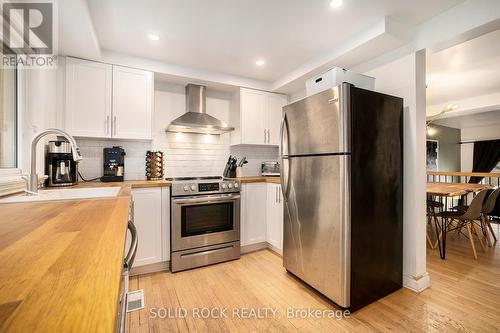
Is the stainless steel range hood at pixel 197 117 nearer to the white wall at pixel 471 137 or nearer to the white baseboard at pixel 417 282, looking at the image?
the white baseboard at pixel 417 282

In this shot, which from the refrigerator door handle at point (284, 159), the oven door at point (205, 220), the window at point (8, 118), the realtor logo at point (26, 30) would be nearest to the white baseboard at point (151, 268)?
the oven door at point (205, 220)

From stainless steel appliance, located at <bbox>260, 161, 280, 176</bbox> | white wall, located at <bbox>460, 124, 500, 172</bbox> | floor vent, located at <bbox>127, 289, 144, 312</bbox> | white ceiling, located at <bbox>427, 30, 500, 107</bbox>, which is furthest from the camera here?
white wall, located at <bbox>460, 124, 500, 172</bbox>

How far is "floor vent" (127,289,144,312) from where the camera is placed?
1847mm

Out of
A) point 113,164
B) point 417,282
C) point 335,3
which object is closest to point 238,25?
point 335,3

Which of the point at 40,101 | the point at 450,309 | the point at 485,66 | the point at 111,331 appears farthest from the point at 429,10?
Answer: the point at 40,101

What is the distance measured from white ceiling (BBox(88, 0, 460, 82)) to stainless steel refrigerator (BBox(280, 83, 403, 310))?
0.66m

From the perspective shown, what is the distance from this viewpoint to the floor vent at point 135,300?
1847 mm

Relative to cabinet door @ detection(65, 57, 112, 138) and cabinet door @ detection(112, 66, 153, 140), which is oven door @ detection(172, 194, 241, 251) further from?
cabinet door @ detection(65, 57, 112, 138)

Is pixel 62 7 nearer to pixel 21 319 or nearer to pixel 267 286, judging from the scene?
pixel 21 319

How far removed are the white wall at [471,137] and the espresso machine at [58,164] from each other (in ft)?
27.3

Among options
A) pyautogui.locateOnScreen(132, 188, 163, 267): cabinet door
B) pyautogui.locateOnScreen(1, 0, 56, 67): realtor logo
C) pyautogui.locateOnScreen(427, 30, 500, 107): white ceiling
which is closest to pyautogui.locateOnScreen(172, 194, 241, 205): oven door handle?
pyautogui.locateOnScreen(132, 188, 163, 267): cabinet door

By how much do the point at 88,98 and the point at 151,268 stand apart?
1.93 meters

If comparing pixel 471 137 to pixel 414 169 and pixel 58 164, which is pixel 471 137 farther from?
pixel 58 164

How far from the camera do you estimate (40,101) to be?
1965 mm
